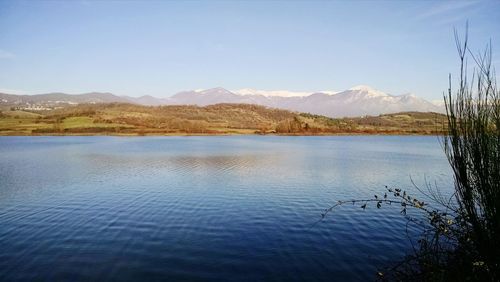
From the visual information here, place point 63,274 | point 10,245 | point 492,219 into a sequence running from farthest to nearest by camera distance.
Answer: point 10,245
point 63,274
point 492,219

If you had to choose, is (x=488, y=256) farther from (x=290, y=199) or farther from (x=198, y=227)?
(x=290, y=199)

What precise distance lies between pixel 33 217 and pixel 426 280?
24.3 m

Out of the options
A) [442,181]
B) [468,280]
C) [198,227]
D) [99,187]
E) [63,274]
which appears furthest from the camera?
[442,181]

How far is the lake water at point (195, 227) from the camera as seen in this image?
15.5m

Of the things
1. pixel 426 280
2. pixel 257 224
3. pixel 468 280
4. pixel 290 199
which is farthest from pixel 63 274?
pixel 290 199

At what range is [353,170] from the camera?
47062 mm

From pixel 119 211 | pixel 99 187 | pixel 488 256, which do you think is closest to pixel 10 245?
pixel 119 211

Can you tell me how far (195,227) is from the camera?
21.9 metres

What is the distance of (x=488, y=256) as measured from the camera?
329 inches

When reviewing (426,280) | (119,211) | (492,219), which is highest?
(492,219)

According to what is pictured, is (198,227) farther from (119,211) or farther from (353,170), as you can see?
(353,170)

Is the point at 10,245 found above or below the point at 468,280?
below

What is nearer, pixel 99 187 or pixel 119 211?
pixel 119 211

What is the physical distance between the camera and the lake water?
1548 centimetres
